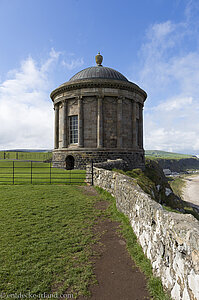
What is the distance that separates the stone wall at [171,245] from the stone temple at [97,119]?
16280 millimetres

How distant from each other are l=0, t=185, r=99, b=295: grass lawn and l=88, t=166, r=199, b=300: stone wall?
4.88 feet

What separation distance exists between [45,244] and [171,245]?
344cm

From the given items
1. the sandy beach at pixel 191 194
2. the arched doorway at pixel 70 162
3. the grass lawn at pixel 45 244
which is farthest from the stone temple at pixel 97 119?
the sandy beach at pixel 191 194

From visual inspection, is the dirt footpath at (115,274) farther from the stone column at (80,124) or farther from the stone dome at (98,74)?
the stone dome at (98,74)

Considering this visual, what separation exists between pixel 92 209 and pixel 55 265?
3853 mm

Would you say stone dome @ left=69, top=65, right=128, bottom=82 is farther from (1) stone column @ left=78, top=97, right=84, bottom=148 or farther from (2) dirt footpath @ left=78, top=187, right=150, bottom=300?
(2) dirt footpath @ left=78, top=187, right=150, bottom=300

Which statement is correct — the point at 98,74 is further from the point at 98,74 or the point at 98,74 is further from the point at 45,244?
the point at 45,244

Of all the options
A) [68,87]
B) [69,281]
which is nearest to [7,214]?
[69,281]

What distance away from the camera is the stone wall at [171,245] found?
8.05 ft

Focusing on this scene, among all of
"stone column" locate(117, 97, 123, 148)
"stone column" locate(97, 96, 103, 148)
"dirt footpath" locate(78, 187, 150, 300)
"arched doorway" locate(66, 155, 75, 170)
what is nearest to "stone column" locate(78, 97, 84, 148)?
"stone column" locate(97, 96, 103, 148)

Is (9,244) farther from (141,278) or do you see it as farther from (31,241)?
(141,278)

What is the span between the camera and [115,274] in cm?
388

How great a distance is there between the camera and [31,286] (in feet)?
11.3

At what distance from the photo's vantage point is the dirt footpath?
3.31 meters
